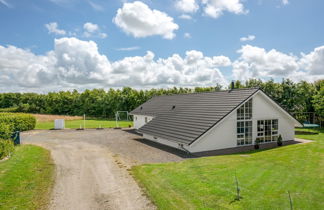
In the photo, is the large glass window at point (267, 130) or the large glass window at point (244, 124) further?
the large glass window at point (267, 130)

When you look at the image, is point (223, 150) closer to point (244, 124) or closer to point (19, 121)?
point (244, 124)

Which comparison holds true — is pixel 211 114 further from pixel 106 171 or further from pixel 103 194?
pixel 103 194

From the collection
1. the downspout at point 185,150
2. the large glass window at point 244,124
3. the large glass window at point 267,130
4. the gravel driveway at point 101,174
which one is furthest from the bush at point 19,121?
the large glass window at point 267,130

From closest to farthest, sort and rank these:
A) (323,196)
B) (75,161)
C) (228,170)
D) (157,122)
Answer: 1. (323,196)
2. (228,170)
3. (75,161)
4. (157,122)

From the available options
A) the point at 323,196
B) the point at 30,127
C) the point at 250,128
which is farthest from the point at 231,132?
the point at 30,127

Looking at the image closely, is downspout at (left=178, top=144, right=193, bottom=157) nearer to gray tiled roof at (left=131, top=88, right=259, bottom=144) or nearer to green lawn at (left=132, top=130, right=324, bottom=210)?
gray tiled roof at (left=131, top=88, right=259, bottom=144)

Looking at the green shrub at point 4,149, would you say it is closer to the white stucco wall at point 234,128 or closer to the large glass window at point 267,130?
the white stucco wall at point 234,128

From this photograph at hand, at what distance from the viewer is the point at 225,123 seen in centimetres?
1630

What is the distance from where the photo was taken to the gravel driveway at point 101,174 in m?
7.58

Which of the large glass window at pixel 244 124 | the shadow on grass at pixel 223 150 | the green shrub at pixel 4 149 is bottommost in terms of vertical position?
the shadow on grass at pixel 223 150

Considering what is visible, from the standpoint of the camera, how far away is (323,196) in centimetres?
748

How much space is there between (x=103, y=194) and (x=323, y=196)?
7.62 m

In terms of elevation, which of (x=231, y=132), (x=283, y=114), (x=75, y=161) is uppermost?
(x=283, y=114)

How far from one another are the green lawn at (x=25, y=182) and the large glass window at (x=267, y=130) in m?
15.2
